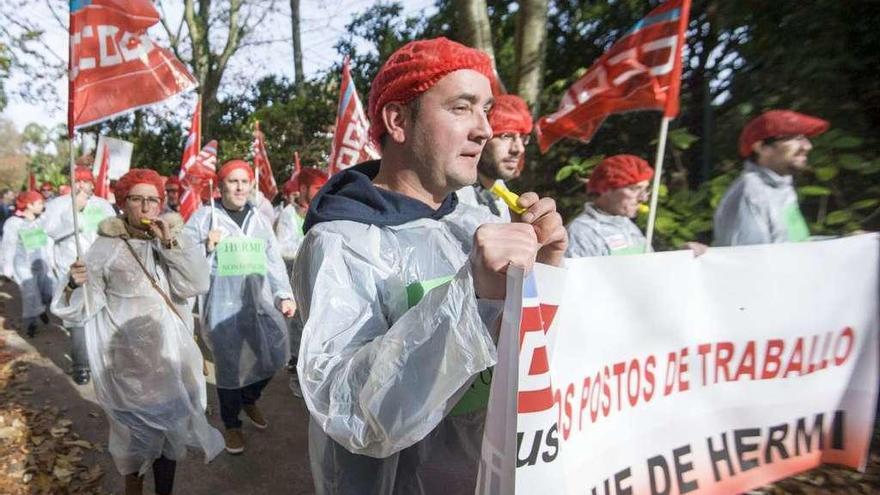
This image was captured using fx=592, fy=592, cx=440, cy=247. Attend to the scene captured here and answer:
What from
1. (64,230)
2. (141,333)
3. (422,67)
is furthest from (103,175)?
(422,67)

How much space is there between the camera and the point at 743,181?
12.7 ft

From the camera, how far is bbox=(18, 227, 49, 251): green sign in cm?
848

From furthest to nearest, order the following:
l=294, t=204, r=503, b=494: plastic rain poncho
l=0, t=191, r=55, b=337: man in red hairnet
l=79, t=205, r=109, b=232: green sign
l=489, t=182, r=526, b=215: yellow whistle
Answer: l=0, t=191, r=55, b=337: man in red hairnet
l=79, t=205, r=109, b=232: green sign
l=489, t=182, r=526, b=215: yellow whistle
l=294, t=204, r=503, b=494: plastic rain poncho

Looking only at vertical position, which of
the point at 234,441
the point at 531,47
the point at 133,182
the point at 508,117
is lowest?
the point at 234,441

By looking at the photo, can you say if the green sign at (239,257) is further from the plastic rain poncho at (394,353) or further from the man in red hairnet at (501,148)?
the plastic rain poncho at (394,353)

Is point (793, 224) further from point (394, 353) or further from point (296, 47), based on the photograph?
point (296, 47)

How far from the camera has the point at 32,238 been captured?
8547mm

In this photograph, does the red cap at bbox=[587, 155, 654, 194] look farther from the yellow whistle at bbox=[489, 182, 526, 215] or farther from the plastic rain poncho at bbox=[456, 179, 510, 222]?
the yellow whistle at bbox=[489, 182, 526, 215]

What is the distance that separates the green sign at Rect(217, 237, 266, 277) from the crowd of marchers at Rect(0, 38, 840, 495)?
15mm

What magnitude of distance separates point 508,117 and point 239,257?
2.28 metres

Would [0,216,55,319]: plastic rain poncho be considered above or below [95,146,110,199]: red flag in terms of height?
below

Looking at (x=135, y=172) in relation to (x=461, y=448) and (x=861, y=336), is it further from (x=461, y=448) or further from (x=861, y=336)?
(x=861, y=336)

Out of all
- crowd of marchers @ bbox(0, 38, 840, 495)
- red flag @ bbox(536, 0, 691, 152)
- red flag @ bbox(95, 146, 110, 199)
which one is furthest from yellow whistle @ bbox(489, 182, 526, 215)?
red flag @ bbox(95, 146, 110, 199)

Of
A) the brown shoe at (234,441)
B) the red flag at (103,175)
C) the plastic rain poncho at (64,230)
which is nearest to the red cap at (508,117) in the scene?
the brown shoe at (234,441)
